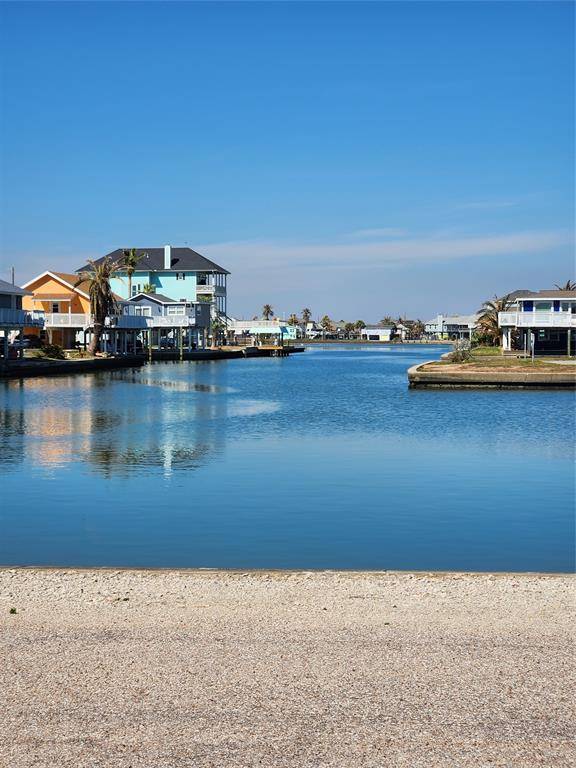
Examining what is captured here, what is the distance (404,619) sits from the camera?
10289 mm

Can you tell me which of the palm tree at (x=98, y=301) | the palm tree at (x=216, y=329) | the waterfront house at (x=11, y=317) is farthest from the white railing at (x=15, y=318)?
the palm tree at (x=216, y=329)

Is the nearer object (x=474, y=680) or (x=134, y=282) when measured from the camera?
(x=474, y=680)

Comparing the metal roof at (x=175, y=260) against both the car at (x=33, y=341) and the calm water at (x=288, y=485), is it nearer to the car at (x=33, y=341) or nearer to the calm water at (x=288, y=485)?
the car at (x=33, y=341)

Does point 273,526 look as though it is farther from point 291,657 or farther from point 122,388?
point 122,388

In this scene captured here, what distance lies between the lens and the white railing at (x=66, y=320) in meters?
96.0

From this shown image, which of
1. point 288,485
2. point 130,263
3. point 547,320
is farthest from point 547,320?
point 130,263

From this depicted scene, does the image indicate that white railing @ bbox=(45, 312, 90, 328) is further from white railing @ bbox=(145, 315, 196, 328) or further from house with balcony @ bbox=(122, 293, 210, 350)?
white railing @ bbox=(145, 315, 196, 328)

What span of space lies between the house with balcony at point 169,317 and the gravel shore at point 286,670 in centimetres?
9961

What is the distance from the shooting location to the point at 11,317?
71.1 m

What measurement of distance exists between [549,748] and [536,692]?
1.04 metres

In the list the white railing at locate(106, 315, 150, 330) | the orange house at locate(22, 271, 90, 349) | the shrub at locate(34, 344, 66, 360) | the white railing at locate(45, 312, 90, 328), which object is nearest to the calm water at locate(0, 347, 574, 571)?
the shrub at locate(34, 344, 66, 360)

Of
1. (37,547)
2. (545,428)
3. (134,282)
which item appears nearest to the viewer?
(37,547)

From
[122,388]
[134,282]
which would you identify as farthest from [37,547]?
[134,282]

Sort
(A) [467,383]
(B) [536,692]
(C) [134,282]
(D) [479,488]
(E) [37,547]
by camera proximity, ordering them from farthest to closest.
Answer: (C) [134,282] → (A) [467,383] → (D) [479,488] → (E) [37,547] → (B) [536,692]
